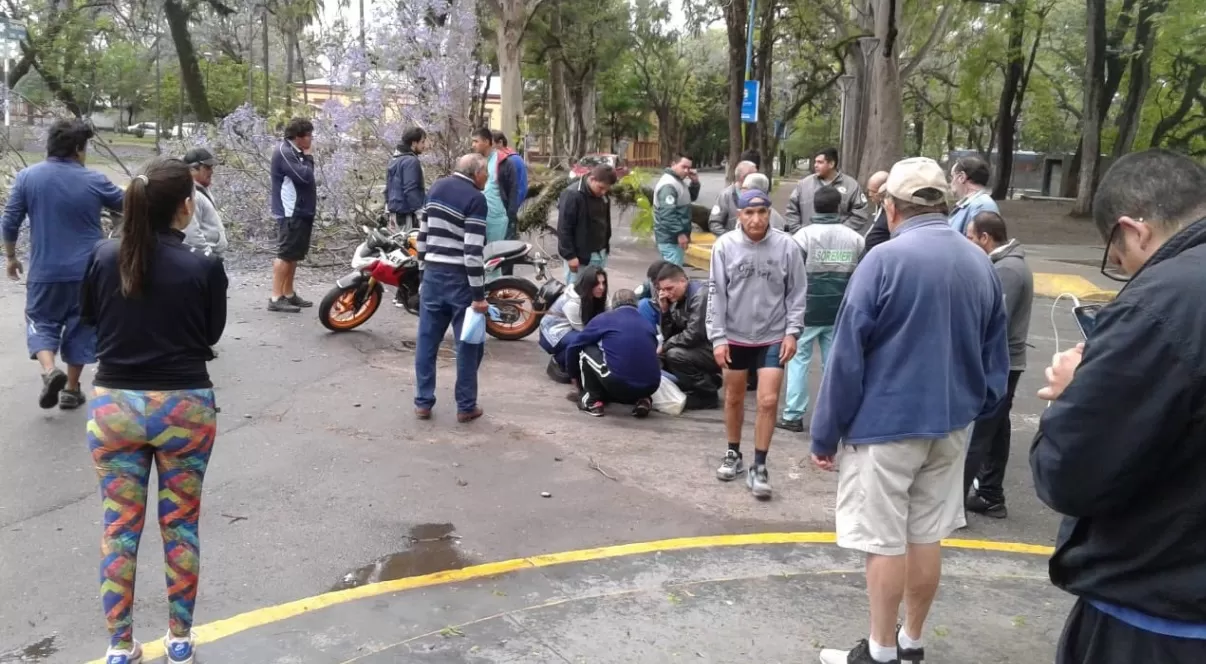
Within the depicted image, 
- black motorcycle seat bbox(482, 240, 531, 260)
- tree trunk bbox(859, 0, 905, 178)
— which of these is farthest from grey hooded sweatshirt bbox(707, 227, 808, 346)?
tree trunk bbox(859, 0, 905, 178)

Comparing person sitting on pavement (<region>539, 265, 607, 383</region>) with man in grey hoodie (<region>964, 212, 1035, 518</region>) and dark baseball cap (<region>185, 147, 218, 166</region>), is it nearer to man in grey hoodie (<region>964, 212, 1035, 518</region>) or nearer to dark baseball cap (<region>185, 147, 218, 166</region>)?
dark baseball cap (<region>185, 147, 218, 166</region>)

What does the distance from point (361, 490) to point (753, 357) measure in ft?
7.74

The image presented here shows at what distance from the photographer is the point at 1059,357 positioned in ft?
7.56

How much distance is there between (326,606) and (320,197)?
9.98 metres

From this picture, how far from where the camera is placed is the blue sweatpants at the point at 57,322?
6.45 metres

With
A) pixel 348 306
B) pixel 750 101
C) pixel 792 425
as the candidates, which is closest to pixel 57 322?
pixel 348 306

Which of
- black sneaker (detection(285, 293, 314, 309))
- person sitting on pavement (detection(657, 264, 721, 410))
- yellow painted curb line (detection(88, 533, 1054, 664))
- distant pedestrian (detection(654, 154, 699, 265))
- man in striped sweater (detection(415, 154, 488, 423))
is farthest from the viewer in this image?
black sneaker (detection(285, 293, 314, 309))

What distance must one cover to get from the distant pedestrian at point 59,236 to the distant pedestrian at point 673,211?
5207mm

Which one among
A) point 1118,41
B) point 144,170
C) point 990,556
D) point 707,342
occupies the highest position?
point 1118,41

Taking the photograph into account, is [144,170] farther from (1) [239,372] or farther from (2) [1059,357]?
(1) [239,372]

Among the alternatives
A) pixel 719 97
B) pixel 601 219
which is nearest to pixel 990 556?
pixel 601 219

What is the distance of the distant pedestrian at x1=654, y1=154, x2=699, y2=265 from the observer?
9.99 metres

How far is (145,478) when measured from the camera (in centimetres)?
345

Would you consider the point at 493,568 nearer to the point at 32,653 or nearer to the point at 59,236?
the point at 32,653
